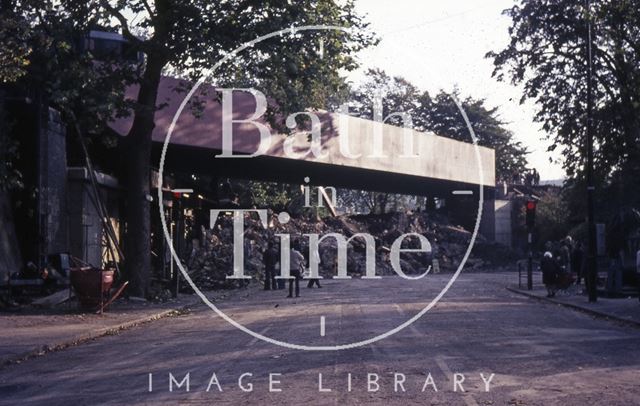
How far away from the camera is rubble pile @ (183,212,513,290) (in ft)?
124

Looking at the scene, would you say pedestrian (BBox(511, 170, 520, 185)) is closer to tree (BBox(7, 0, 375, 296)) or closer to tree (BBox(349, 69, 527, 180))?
tree (BBox(349, 69, 527, 180))

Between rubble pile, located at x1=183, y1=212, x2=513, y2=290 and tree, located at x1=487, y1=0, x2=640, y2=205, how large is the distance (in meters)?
13.3

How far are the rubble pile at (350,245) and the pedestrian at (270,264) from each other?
1.46 m

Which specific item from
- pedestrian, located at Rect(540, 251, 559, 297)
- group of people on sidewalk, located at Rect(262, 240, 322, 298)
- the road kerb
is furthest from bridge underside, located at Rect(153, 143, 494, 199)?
the road kerb

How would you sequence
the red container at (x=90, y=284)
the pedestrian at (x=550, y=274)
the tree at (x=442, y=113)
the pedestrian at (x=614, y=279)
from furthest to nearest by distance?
the tree at (x=442, y=113) < the pedestrian at (x=550, y=274) < the pedestrian at (x=614, y=279) < the red container at (x=90, y=284)

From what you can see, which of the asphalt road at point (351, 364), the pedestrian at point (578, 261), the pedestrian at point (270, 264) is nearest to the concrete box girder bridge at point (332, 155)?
the pedestrian at point (270, 264)

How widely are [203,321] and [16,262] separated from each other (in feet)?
29.7

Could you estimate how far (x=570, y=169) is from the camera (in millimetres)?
32406

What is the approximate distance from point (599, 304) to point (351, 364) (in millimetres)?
14502

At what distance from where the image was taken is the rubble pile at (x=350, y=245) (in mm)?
37906

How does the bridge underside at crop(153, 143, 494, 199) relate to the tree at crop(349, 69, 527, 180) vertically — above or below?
below

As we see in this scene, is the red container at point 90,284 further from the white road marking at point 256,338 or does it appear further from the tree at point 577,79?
the tree at point 577,79

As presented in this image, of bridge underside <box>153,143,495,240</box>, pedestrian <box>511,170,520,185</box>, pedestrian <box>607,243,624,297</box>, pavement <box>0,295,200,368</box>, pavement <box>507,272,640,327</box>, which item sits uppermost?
pedestrian <box>511,170,520,185</box>

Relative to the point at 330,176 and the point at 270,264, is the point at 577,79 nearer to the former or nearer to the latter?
the point at 270,264
